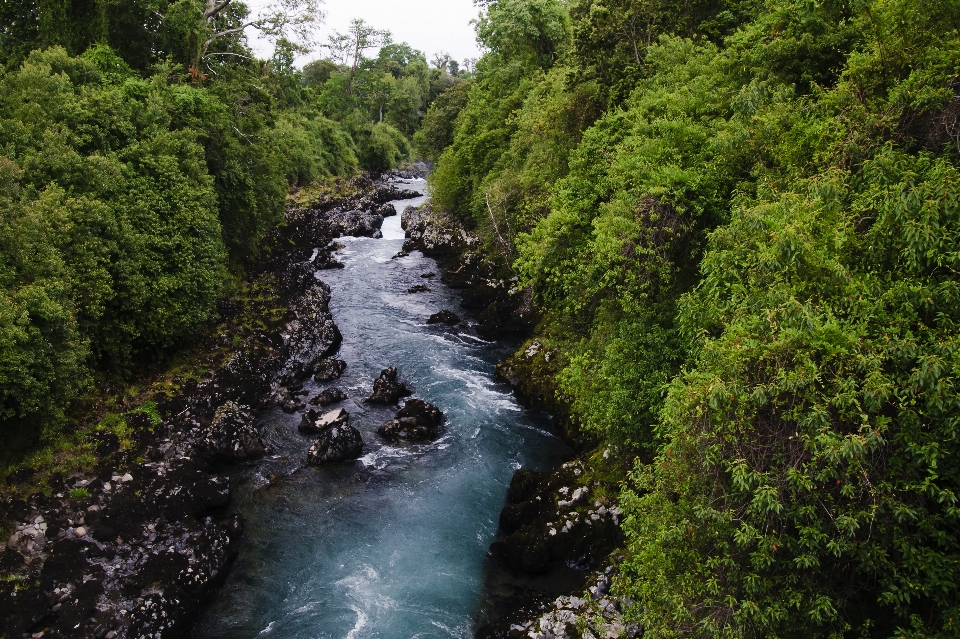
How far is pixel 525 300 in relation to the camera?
34.7 meters

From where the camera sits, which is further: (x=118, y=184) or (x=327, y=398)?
(x=327, y=398)

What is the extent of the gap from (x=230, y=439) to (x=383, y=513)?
747 cm

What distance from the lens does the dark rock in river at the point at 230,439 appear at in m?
21.8

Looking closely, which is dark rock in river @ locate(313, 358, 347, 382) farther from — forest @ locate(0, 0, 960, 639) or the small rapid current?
forest @ locate(0, 0, 960, 639)

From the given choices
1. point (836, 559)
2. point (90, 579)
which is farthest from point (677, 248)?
point (90, 579)

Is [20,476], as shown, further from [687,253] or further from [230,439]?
[687,253]

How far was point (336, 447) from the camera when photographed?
2238 centimetres

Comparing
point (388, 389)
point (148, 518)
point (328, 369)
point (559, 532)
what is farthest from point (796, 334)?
point (328, 369)

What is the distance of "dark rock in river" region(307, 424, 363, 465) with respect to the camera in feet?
72.8

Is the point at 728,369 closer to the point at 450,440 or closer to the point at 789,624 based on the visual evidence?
the point at 789,624

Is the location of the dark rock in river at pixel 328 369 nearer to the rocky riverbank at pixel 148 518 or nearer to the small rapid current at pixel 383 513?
the rocky riverbank at pixel 148 518

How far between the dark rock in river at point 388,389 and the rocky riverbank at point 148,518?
3.85m

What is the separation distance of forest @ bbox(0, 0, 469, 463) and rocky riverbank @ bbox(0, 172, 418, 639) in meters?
2.62

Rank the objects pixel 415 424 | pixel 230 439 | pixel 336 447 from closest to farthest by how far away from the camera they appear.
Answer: pixel 230 439 < pixel 336 447 < pixel 415 424
